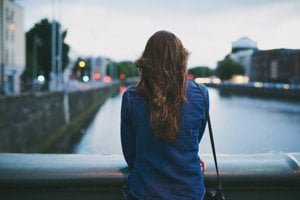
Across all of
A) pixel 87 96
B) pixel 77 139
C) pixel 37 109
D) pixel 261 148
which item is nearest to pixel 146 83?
pixel 37 109

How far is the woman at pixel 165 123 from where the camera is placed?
1.82 metres

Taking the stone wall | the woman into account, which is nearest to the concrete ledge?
the woman

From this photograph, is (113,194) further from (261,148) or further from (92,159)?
(261,148)

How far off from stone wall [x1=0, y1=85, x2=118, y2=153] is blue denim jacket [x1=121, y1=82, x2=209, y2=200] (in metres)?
11.2

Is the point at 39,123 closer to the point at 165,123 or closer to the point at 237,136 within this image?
the point at 237,136

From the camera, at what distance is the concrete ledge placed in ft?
7.18

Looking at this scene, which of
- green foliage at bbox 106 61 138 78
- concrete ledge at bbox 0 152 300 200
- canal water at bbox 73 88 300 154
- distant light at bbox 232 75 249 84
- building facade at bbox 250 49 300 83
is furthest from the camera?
green foliage at bbox 106 61 138 78

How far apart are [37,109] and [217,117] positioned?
2087 centimetres

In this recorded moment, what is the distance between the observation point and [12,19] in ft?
144

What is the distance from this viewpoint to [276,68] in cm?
8662

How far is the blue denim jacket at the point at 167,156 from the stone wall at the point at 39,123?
439 inches

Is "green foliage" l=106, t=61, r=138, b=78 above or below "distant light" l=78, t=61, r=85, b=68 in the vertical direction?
above

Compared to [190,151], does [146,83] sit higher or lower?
higher

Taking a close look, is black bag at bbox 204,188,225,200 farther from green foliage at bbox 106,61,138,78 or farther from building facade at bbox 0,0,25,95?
green foliage at bbox 106,61,138,78
